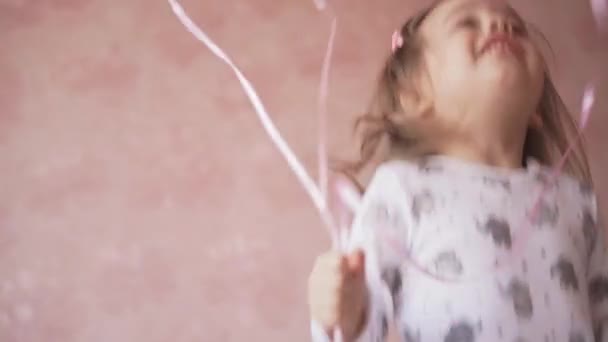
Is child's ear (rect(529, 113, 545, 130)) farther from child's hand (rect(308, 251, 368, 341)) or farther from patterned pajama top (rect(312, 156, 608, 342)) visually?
child's hand (rect(308, 251, 368, 341))

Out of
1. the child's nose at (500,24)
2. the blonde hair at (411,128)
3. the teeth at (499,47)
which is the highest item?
the child's nose at (500,24)

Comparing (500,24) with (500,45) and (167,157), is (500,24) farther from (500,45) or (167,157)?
(167,157)

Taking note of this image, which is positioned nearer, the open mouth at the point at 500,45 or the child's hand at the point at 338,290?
the child's hand at the point at 338,290

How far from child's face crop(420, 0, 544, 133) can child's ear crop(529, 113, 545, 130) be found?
0.02m

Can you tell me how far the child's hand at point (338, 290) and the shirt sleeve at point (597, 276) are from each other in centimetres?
20

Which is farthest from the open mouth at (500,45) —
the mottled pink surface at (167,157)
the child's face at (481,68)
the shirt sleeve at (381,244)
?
the mottled pink surface at (167,157)

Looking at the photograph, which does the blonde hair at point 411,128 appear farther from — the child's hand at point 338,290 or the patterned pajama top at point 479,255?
the child's hand at point 338,290

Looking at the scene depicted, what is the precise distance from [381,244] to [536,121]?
0.19 m

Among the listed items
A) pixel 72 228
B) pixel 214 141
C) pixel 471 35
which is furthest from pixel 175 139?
pixel 471 35

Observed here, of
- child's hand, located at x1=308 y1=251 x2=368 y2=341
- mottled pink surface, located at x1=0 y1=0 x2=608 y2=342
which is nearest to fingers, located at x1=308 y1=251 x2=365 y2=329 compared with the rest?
child's hand, located at x1=308 y1=251 x2=368 y2=341

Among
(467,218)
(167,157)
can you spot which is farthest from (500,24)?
(167,157)

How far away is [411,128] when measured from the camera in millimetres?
722

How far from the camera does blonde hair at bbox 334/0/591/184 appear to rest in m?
0.74

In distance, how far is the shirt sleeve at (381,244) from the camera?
0.65m
